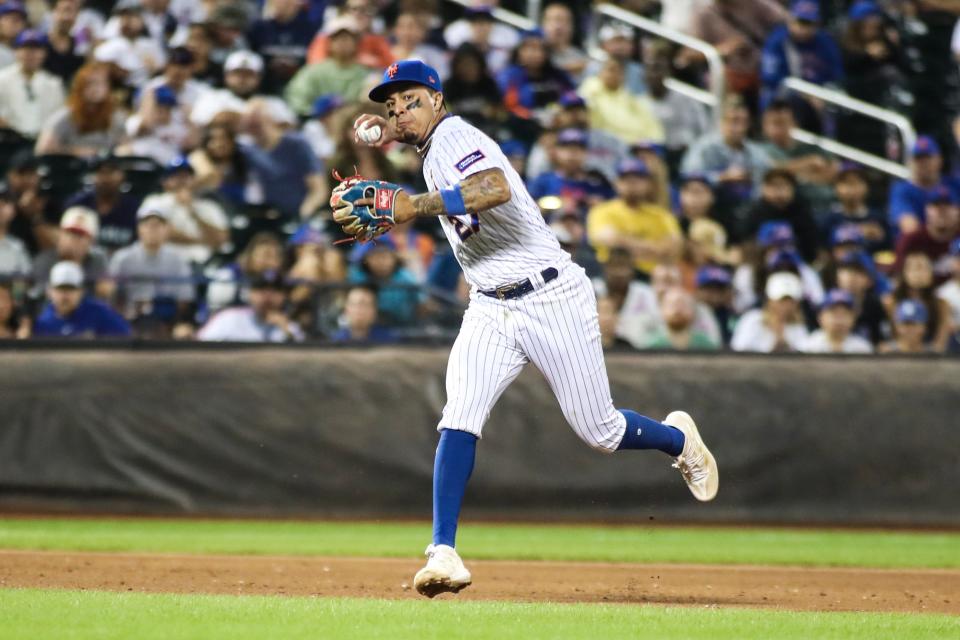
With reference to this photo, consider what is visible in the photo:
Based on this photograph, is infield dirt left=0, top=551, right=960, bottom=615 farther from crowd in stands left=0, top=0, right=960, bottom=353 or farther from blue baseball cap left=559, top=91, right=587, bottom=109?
blue baseball cap left=559, top=91, right=587, bottom=109

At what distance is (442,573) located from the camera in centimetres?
558

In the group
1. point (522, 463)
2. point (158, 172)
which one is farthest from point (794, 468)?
point (158, 172)

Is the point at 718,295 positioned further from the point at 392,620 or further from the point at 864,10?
the point at 392,620

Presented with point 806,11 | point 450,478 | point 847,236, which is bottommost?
point 450,478

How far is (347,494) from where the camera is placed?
10031mm

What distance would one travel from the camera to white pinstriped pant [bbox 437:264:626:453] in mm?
5852

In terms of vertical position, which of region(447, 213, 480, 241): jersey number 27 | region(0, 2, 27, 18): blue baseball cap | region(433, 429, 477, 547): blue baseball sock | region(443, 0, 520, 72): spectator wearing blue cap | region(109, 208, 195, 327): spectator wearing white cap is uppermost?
region(443, 0, 520, 72): spectator wearing blue cap

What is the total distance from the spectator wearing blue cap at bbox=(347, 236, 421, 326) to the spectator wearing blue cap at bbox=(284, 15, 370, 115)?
221cm

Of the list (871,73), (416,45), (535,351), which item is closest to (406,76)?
(535,351)

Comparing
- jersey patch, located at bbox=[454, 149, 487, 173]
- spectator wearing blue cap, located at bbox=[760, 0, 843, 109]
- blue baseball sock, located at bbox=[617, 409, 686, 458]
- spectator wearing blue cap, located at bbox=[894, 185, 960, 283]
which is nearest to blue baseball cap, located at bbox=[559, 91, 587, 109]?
spectator wearing blue cap, located at bbox=[760, 0, 843, 109]

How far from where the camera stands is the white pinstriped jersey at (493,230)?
582 cm

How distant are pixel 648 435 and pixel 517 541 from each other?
9.71 feet

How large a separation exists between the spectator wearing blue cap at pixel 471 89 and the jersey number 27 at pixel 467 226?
6.90 m

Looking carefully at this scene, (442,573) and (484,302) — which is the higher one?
(484,302)
